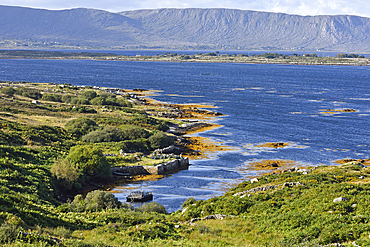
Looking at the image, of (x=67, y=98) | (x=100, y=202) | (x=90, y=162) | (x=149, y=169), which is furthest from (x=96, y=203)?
(x=67, y=98)

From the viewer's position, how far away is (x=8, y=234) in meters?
Result: 14.2

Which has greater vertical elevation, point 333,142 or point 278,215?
point 278,215

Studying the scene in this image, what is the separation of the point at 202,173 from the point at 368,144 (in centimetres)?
3179

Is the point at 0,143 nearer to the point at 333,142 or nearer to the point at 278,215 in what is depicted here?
the point at 278,215

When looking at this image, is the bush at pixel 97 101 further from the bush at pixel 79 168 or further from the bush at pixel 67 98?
the bush at pixel 79 168

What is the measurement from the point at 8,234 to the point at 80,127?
138 feet

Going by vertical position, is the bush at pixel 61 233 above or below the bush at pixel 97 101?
above

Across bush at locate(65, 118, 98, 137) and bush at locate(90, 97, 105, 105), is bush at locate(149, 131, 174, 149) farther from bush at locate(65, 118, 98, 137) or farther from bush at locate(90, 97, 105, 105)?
bush at locate(90, 97, 105, 105)

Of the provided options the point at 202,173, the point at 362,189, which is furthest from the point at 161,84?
the point at 362,189

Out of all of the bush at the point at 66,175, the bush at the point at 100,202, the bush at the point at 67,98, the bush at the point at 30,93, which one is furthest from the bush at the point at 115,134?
the bush at the point at 30,93

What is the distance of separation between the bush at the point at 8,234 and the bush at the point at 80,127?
3843cm

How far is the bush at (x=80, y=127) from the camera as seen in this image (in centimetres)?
5312

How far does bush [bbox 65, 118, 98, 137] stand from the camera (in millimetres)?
53125

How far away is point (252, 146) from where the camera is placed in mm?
55281
